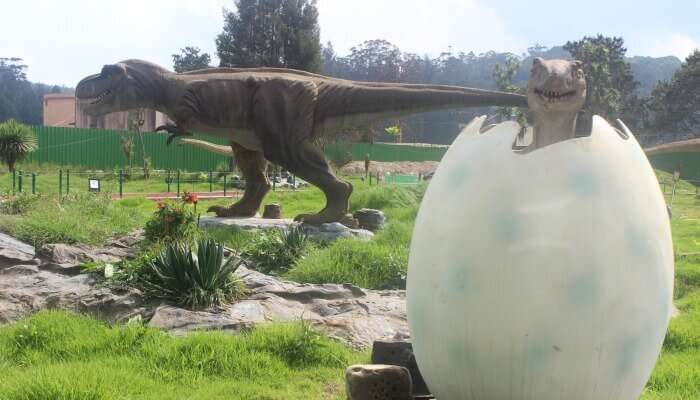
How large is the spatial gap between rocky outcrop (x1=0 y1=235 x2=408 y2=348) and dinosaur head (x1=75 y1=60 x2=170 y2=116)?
8.37 ft

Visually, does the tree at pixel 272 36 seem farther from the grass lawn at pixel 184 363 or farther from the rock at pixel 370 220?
the grass lawn at pixel 184 363

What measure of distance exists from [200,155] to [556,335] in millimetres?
27581

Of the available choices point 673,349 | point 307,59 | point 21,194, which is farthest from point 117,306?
point 307,59

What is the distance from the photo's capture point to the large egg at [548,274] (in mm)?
2338

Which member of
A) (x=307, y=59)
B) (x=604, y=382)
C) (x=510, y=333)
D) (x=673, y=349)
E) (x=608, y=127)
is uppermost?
(x=307, y=59)

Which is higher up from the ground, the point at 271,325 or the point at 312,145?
the point at 312,145

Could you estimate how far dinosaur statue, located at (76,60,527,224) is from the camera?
8828 millimetres

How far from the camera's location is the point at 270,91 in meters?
8.93

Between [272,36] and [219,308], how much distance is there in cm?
2799

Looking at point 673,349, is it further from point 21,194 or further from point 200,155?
point 200,155

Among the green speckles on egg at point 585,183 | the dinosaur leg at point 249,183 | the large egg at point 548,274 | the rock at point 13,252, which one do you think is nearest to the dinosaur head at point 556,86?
the large egg at point 548,274

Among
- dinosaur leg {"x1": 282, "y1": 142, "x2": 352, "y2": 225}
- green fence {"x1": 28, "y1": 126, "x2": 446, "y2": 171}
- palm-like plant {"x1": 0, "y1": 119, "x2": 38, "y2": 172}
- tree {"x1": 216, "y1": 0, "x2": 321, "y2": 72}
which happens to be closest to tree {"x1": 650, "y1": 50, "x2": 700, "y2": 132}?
tree {"x1": 216, "y1": 0, "x2": 321, "y2": 72}

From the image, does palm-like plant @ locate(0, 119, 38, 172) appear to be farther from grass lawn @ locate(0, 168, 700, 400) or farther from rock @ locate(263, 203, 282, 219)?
grass lawn @ locate(0, 168, 700, 400)

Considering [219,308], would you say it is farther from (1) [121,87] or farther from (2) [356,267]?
(1) [121,87]
